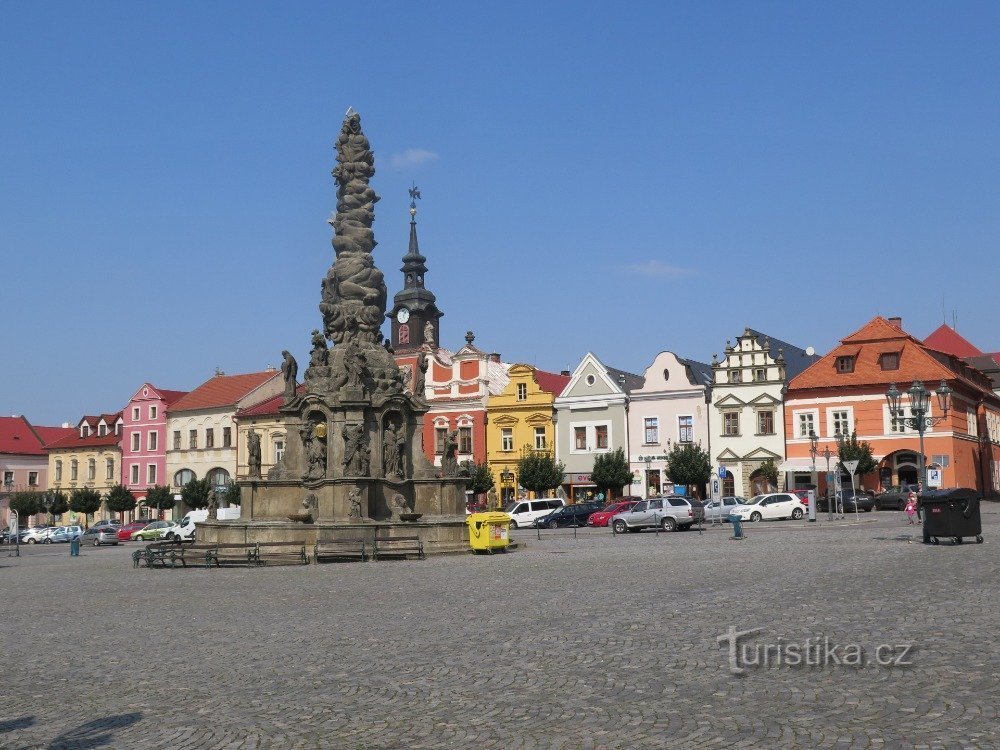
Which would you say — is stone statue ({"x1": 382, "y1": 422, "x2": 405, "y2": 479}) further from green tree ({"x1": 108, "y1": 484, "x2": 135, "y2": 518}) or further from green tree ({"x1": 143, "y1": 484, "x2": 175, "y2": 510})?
green tree ({"x1": 108, "y1": 484, "x2": 135, "y2": 518})

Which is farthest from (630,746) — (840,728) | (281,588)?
(281,588)

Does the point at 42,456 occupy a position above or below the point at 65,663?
above

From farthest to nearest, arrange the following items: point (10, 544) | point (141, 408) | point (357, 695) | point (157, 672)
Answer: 1. point (141, 408)
2. point (10, 544)
3. point (157, 672)
4. point (357, 695)

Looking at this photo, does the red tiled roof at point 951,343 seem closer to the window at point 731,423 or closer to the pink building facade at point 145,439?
the window at point 731,423

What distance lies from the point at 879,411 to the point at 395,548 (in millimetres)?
39273

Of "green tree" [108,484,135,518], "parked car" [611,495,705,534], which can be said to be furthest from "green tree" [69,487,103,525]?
"parked car" [611,495,705,534]

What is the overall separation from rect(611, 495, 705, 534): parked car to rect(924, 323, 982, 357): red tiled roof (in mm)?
52992

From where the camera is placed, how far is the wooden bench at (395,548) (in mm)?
24719

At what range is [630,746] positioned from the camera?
696cm

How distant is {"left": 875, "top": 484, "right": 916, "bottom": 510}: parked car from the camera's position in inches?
1976

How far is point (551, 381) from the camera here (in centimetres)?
7225

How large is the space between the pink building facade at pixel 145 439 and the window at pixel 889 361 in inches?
1849

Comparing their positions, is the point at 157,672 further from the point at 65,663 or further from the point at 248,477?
the point at 248,477

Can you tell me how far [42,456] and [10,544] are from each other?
31984 millimetres
